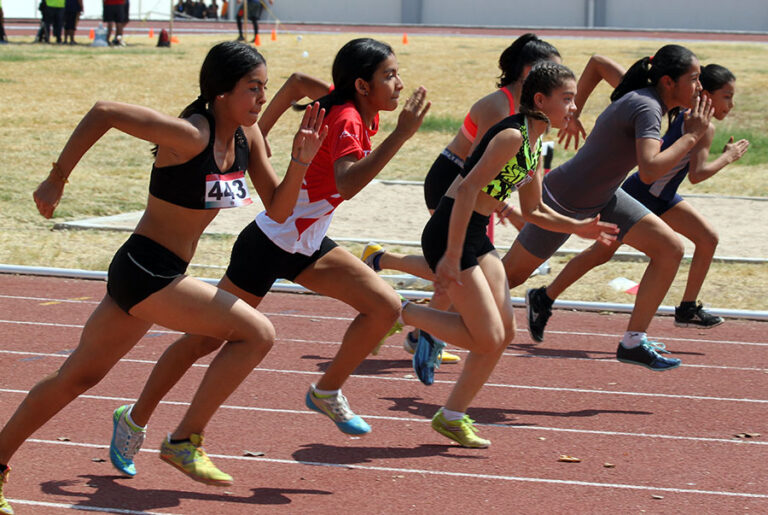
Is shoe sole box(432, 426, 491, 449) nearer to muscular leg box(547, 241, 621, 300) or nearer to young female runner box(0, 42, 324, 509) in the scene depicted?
young female runner box(0, 42, 324, 509)

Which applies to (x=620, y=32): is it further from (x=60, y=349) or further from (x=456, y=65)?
(x=60, y=349)

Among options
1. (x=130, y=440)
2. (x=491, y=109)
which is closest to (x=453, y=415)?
(x=130, y=440)

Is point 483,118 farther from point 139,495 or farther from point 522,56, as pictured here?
point 139,495

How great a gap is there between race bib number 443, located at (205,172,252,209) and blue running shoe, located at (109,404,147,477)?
40.0 inches

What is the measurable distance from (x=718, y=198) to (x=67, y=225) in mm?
7332

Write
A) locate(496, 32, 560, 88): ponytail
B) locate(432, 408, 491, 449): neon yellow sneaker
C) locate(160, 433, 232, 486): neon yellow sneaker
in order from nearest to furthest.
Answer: locate(160, 433, 232, 486): neon yellow sneaker < locate(432, 408, 491, 449): neon yellow sneaker < locate(496, 32, 560, 88): ponytail

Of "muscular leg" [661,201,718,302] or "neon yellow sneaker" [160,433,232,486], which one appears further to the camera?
"muscular leg" [661,201,718,302]

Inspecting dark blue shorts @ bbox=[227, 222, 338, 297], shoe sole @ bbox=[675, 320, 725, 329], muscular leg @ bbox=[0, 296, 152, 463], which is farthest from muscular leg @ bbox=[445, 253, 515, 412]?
shoe sole @ bbox=[675, 320, 725, 329]

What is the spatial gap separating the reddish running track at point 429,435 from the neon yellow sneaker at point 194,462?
12cm

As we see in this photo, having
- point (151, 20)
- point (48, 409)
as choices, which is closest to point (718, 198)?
point (48, 409)

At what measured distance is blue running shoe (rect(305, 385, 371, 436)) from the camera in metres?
5.31

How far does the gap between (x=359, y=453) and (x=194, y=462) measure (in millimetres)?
1060

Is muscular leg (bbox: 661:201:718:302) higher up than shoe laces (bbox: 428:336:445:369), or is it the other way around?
muscular leg (bbox: 661:201:718:302)

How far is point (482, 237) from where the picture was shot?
5488mm
